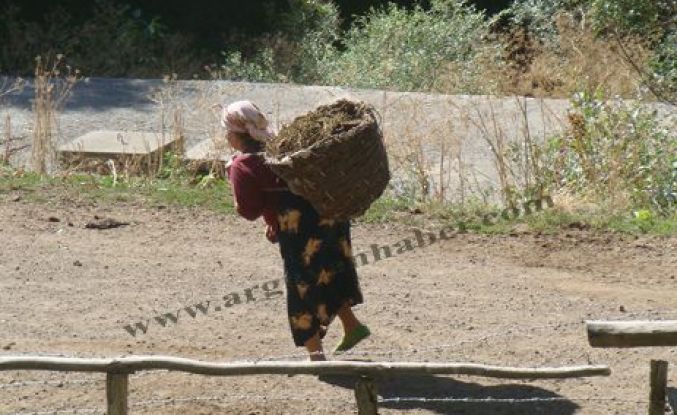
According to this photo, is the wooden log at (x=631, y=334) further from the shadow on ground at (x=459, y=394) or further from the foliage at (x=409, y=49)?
the foliage at (x=409, y=49)

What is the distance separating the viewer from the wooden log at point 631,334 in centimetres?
518

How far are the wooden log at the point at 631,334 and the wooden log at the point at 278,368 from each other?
22cm

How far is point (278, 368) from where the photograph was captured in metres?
5.31

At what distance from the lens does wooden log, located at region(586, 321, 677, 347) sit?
5176 mm

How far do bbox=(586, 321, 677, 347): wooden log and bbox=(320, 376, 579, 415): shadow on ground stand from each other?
906 mm

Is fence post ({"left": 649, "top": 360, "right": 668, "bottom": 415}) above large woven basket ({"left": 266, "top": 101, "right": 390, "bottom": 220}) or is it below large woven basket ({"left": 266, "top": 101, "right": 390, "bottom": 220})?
below

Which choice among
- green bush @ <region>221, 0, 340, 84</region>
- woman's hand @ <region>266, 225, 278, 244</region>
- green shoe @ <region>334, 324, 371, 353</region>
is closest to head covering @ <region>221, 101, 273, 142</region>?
woman's hand @ <region>266, 225, 278, 244</region>

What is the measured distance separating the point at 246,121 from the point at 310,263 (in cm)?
70

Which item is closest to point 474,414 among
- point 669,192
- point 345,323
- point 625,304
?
point 345,323

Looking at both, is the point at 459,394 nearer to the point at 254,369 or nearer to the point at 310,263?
the point at 310,263

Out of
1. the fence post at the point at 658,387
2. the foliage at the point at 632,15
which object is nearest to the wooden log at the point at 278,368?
the fence post at the point at 658,387

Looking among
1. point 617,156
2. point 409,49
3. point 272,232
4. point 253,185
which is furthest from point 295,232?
point 409,49

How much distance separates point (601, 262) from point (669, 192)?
1325mm

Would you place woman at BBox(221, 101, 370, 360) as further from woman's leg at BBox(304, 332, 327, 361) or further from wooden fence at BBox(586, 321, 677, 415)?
wooden fence at BBox(586, 321, 677, 415)
